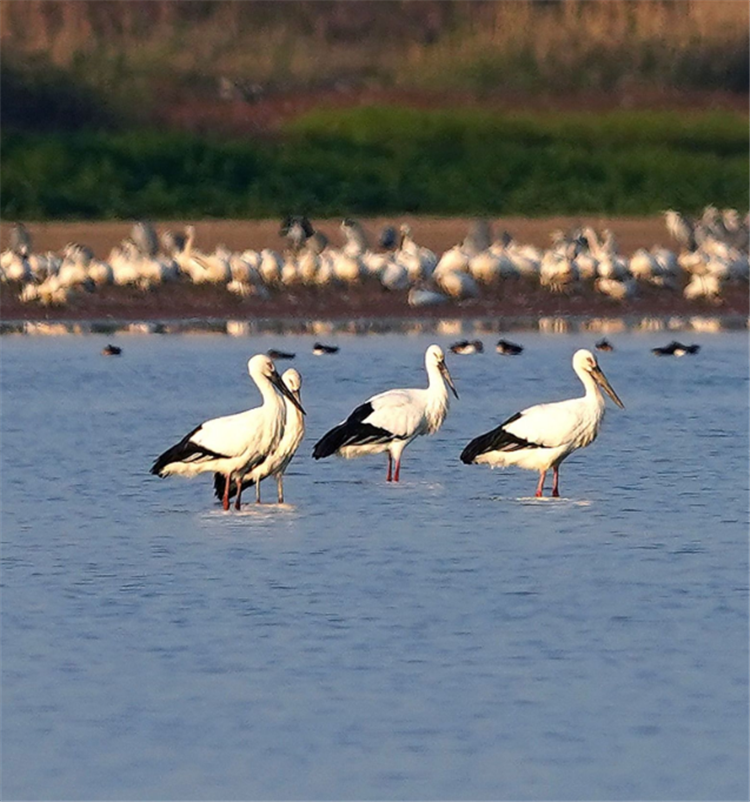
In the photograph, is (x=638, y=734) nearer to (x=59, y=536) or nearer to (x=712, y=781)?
(x=712, y=781)

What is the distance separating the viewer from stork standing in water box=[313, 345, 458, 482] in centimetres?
1138

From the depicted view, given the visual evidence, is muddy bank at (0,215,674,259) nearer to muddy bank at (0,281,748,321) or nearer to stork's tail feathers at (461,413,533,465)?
muddy bank at (0,281,748,321)

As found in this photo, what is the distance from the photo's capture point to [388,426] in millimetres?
11414

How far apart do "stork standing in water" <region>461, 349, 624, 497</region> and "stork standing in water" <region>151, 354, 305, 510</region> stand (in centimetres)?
104

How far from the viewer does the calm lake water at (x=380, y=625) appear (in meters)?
5.92

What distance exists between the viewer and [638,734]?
6.15 metres

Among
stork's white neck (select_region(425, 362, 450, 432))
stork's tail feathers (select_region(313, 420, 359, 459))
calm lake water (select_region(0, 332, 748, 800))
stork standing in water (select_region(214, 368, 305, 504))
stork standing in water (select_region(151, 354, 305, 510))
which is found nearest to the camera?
calm lake water (select_region(0, 332, 748, 800))

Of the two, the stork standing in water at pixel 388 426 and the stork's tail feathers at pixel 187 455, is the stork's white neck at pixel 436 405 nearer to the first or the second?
the stork standing in water at pixel 388 426

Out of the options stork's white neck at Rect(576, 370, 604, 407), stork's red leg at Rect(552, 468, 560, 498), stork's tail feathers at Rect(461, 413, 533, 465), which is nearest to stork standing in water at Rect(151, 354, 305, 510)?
stork's tail feathers at Rect(461, 413, 533, 465)

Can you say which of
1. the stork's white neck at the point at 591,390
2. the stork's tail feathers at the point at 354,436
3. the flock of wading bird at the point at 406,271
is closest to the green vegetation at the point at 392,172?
the flock of wading bird at the point at 406,271

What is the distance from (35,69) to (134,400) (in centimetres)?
1483

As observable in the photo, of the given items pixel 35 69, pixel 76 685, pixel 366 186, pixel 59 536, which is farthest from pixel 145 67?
pixel 76 685

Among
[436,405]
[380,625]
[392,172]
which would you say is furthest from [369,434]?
[392,172]

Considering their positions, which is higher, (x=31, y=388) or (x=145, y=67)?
(x=145, y=67)
